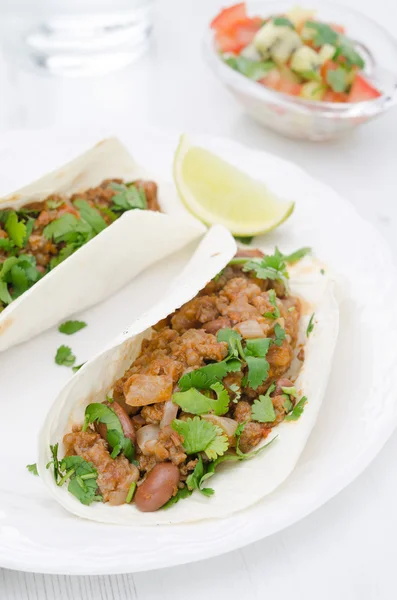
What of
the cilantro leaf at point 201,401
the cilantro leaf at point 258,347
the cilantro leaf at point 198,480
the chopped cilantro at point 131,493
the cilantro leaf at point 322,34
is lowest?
the chopped cilantro at point 131,493

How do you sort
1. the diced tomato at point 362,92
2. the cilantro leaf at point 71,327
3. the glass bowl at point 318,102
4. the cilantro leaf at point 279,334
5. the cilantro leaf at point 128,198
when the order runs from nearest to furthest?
the cilantro leaf at point 279,334 < the cilantro leaf at point 71,327 < the cilantro leaf at point 128,198 < the glass bowl at point 318,102 < the diced tomato at point 362,92

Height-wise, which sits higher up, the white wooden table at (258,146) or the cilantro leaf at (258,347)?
the cilantro leaf at (258,347)

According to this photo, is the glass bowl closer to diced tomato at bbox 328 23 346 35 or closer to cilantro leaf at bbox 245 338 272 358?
diced tomato at bbox 328 23 346 35

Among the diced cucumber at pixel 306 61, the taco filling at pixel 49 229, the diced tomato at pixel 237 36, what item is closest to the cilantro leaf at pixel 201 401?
the taco filling at pixel 49 229

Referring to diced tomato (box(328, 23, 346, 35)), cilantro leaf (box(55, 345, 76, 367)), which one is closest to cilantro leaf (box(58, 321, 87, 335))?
cilantro leaf (box(55, 345, 76, 367))

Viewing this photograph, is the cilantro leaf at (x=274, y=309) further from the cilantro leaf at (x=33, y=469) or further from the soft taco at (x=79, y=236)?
the cilantro leaf at (x=33, y=469)

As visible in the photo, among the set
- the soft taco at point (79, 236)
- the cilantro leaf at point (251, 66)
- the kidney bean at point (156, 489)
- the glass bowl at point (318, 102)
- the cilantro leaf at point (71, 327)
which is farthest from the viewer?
the cilantro leaf at point (251, 66)

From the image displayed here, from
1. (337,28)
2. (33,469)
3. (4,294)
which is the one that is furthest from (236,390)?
(337,28)
